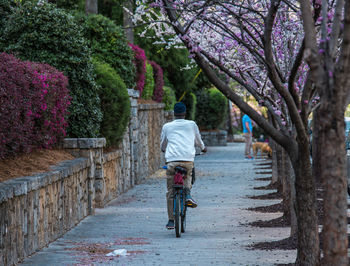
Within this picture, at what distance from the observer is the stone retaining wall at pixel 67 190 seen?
7959 millimetres

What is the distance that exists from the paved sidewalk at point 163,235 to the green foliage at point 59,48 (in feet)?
6.06

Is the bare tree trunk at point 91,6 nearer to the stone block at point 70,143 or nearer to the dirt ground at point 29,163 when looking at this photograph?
the stone block at point 70,143

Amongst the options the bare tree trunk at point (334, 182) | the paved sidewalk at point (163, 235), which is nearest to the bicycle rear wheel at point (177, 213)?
the paved sidewalk at point (163, 235)

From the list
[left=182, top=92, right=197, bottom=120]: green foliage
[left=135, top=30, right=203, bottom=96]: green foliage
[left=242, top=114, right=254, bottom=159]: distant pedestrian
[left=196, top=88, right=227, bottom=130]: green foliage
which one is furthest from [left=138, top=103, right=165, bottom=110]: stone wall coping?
[left=196, top=88, right=227, bottom=130]: green foliage

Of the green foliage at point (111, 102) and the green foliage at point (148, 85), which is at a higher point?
the green foliage at point (148, 85)

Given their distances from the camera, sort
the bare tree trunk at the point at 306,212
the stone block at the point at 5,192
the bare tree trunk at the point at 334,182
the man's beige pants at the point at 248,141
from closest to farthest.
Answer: the bare tree trunk at the point at 334,182 < the bare tree trunk at the point at 306,212 < the stone block at the point at 5,192 < the man's beige pants at the point at 248,141

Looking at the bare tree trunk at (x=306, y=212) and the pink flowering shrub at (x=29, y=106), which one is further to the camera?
the pink flowering shrub at (x=29, y=106)

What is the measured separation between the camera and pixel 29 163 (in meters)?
10.1

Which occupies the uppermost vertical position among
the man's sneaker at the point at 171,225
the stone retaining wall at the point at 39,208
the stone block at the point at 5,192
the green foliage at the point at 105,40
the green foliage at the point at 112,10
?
the green foliage at the point at 112,10

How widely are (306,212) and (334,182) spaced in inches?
87.8

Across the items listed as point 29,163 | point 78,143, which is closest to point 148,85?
point 78,143

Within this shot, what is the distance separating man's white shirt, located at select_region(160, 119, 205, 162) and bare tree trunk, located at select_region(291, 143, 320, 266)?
397 centimetres

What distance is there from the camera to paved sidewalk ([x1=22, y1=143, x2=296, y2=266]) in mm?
8398

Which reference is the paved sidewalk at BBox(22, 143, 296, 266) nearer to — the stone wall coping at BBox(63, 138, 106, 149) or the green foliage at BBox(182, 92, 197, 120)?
the stone wall coping at BBox(63, 138, 106, 149)
